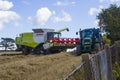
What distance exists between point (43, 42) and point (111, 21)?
80.1ft

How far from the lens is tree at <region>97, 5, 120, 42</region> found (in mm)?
58487

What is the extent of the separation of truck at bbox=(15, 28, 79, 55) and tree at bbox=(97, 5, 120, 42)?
1597cm

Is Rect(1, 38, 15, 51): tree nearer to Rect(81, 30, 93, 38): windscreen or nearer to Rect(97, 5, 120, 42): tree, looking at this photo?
Rect(97, 5, 120, 42): tree

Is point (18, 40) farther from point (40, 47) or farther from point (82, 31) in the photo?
point (82, 31)

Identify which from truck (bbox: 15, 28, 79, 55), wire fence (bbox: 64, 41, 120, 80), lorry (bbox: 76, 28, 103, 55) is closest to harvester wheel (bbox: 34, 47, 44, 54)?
truck (bbox: 15, 28, 79, 55)

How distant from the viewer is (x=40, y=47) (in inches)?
1658

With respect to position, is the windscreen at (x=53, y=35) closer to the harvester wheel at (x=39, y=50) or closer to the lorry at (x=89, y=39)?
the harvester wheel at (x=39, y=50)

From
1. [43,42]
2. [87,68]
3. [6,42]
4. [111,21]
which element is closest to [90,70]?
[87,68]

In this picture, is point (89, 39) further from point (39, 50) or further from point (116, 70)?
point (116, 70)

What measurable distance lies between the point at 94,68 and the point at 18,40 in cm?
3761

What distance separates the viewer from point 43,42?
4144 cm

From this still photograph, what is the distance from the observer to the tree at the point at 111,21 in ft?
192

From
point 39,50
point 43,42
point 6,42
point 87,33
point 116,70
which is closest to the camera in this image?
point 116,70

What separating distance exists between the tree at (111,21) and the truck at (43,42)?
629 inches
